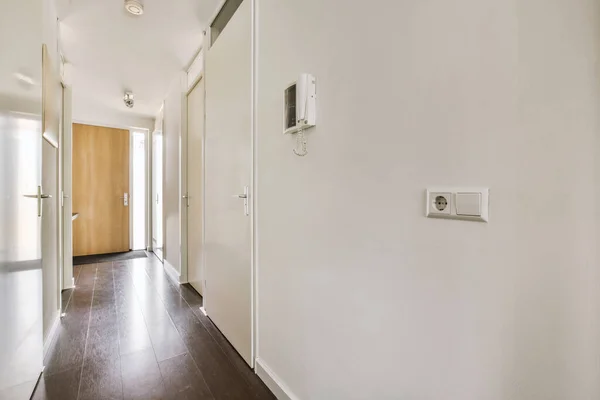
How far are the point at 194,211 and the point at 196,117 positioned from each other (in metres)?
1.05

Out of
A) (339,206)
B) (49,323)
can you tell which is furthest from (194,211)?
(339,206)

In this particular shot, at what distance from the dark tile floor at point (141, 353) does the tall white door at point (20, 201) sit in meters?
0.24

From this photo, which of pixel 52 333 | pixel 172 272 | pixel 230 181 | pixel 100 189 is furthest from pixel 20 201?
pixel 100 189

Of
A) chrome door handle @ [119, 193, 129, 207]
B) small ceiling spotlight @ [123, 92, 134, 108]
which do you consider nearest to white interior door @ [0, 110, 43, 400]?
small ceiling spotlight @ [123, 92, 134, 108]

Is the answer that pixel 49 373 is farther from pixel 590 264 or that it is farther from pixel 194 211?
pixel 590 264

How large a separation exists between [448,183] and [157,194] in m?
4.95

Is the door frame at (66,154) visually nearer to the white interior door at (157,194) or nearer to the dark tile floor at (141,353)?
the dark tile floor at (141,353)

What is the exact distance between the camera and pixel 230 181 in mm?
2008

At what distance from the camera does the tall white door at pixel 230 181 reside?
179 centimetres

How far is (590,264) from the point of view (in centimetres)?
54

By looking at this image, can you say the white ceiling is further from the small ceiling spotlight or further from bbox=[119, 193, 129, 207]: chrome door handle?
bbox=[119, 193, 129, 207]: chrome door handle

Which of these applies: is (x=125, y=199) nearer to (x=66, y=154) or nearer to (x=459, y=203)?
(x=66, y=154)

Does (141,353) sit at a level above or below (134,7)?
below

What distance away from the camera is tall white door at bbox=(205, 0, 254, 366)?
1.79m
